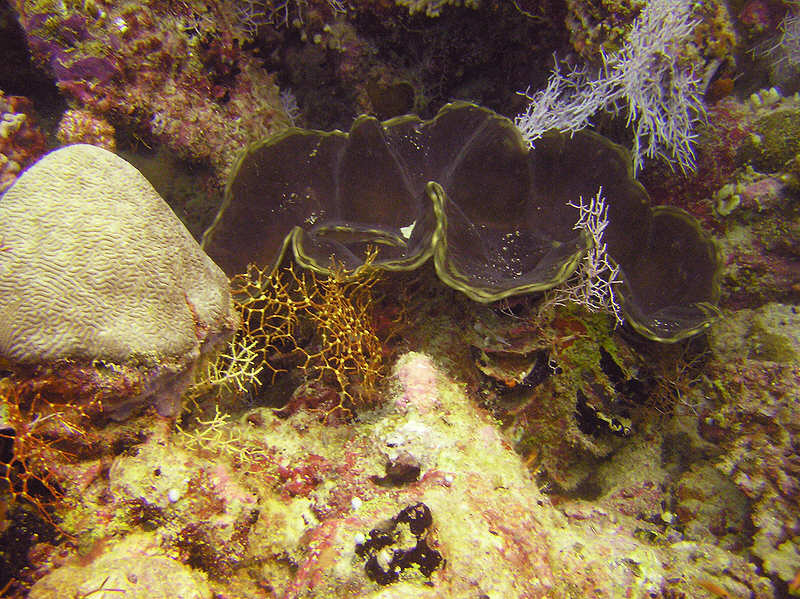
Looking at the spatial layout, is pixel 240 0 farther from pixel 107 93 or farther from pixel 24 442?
pixel 24 442

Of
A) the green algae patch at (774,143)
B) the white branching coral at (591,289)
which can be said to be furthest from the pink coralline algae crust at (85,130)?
the green algae patch at (774,143)

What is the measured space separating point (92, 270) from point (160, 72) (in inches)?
64.7

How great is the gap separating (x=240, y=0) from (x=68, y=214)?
207 cm

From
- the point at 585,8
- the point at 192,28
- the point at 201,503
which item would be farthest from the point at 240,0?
the point at 201,503

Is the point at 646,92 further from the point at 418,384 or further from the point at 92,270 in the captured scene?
the point at 92,270

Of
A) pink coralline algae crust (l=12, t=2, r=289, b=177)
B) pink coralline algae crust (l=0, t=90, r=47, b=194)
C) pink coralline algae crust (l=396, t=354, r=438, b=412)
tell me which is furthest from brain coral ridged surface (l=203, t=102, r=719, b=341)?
pink coralline algae crust (l=0, t=90, r=47, b=194)

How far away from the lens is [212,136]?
2715mm

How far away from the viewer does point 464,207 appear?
2846 millimetres

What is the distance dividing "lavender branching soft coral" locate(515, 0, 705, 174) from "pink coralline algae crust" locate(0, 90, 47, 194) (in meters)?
3.04

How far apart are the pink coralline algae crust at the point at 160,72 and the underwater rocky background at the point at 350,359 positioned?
0.04ft

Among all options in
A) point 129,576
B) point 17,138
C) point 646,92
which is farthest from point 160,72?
point 646,92

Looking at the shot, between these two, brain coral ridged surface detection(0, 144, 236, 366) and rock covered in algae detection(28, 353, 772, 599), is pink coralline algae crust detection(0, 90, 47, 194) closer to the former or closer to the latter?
brain coral ridged surface detection(0, 144, 236, 366)

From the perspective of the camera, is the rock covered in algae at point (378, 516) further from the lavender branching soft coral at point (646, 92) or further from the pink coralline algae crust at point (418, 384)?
the lavender branching soft coral at point (646, 92)

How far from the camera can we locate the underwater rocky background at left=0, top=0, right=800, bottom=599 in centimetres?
144
